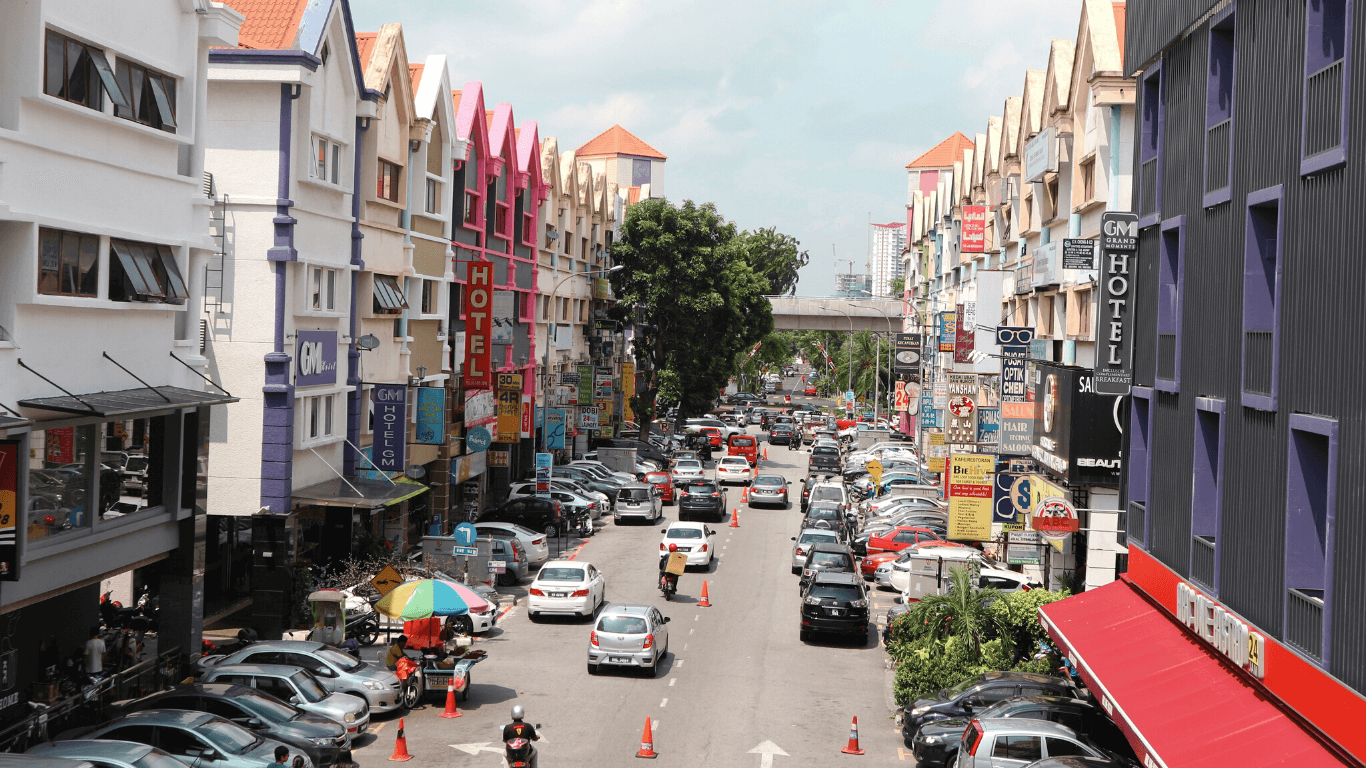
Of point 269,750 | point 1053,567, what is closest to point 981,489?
point 1053,567

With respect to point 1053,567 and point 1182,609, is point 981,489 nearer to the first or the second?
point 1053,567

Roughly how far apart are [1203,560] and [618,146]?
4008 inches

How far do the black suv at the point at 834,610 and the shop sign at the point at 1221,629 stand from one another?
1228 centimetres

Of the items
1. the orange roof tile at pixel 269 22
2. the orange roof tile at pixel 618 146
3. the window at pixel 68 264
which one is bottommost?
the window at pixel 68 264

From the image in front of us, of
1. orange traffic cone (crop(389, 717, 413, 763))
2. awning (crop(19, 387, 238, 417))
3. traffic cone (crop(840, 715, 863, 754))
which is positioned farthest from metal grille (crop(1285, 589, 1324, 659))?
awning (crop(19, 387, 238, 417))

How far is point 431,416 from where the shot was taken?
120 feet

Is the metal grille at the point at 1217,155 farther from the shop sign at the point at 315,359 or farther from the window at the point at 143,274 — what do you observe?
the shop sign at the point at 315,359

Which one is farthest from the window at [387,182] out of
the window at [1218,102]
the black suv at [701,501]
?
the window at [1218,102]

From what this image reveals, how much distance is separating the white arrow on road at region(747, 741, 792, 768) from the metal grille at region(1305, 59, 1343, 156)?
12.4 meters

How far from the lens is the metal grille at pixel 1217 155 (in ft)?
54.4

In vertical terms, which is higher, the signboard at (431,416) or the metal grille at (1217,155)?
the metal grille at (1217,155)

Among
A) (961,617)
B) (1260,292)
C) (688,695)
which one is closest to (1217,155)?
(1260,292)

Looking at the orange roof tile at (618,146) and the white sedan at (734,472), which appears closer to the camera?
the white sedan at (734,472)

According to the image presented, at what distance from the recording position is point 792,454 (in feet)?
264
